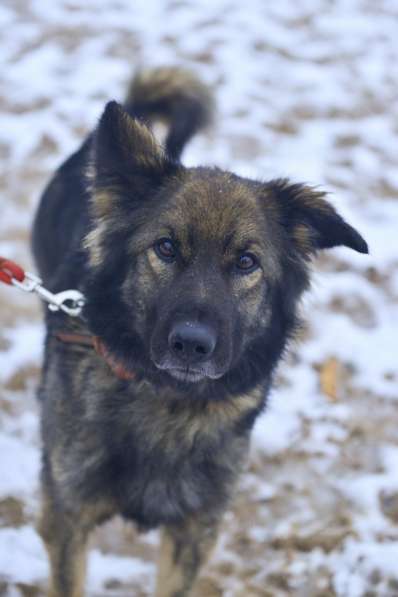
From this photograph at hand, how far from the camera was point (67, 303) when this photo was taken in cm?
275

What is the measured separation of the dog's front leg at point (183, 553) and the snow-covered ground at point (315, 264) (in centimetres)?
26

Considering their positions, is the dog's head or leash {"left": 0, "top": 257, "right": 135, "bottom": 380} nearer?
the dog's head

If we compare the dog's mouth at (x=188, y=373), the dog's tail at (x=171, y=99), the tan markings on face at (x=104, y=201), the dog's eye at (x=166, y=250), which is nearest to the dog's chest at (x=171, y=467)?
the dog's mouth at (x=188, y=373)

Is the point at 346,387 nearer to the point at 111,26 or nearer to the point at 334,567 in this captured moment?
the point at 334,567

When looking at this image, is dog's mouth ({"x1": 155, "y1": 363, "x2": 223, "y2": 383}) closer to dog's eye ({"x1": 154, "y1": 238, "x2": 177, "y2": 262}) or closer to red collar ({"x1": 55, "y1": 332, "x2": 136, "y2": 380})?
red collar ({"x1": 55, "y1": 332, "x2": 136, "y2": 380})

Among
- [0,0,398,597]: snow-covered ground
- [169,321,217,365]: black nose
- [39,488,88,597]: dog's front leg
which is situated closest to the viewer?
[169,321,217,365]: black nose

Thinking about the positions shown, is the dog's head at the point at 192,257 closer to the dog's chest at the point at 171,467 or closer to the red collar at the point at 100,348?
the red collar at the point at 100,348

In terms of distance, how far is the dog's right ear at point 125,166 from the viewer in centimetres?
245

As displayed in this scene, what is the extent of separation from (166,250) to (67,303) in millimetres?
538

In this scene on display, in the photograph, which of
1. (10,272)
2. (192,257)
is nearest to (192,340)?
(192,257)

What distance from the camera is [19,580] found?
300cm

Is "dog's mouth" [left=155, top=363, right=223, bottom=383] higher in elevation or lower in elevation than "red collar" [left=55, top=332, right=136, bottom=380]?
higher

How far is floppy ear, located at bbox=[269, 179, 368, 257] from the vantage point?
2578mm

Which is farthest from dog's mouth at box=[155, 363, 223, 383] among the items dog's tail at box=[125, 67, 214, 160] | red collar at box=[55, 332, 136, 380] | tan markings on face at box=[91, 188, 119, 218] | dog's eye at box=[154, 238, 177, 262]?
dog's tail at box=[125, 67, 214, 160]
